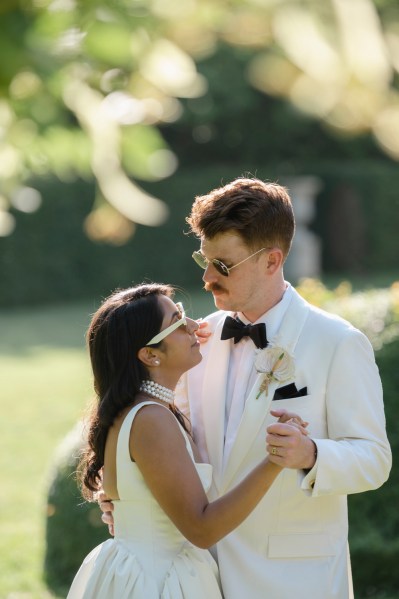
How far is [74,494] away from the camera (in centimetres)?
646

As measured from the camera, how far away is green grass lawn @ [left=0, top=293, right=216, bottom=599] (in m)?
7.70

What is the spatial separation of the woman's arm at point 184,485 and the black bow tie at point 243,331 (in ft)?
1.70

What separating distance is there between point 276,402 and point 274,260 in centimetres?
49

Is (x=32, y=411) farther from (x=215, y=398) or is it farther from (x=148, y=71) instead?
(x=148, y=71)

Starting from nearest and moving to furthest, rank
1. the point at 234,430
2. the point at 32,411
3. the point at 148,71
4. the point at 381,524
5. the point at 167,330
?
the point at 148,71
the point at 167,330
the point at 234,430
the point at 381,524
the point at 32,411

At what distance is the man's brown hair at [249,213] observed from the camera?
11.1 feet

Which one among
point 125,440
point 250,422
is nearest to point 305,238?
point 250,422

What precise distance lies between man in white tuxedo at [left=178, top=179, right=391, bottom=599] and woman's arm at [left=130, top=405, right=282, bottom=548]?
1.01 feet

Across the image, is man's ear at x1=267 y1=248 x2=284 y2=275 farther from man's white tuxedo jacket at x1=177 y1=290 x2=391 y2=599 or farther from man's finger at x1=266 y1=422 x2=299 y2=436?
man's finger at x1=266 y1=422 x2=299 y2=436

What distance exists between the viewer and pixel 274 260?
3.50 metres

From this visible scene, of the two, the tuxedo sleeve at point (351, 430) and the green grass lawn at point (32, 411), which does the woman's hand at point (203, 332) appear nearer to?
Answer: the green grass lawn at point (32, 411)

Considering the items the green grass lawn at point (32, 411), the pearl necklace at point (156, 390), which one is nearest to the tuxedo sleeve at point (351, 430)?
the pearl necklace at point (156, 390)

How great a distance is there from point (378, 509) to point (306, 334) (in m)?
2.93

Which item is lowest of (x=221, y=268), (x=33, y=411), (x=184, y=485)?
(x=184, y=485)
